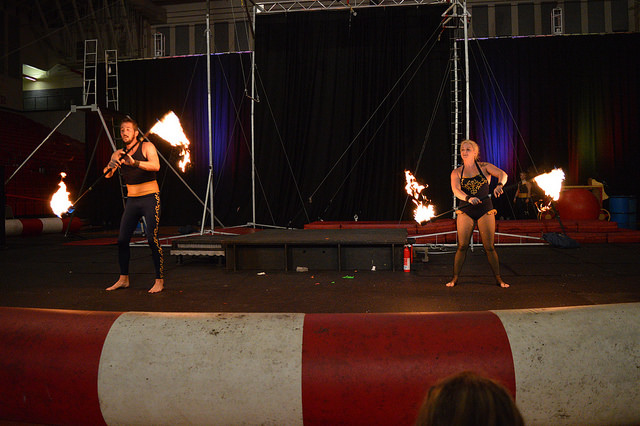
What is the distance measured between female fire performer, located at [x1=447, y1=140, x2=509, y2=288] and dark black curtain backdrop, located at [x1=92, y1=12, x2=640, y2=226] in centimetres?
779

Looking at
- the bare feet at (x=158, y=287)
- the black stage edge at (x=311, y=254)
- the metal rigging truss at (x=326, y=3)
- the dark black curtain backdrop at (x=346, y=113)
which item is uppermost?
the metal rigging truss at (x=326, y=3)

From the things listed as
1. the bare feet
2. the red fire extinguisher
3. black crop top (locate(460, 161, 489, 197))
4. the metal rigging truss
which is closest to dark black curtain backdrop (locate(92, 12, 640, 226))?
the metal rigging truss

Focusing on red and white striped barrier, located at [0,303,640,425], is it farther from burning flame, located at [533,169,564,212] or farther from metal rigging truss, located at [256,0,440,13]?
metal rigging truss, located at [256,0,440,13]

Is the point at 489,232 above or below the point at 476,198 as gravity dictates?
below

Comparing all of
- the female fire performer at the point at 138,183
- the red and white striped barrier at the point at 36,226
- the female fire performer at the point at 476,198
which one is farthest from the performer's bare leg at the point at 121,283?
the red and white striped barrier at the point at 36,226

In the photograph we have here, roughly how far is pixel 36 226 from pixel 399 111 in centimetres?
1153

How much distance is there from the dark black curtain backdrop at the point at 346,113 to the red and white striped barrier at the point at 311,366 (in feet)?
36.2

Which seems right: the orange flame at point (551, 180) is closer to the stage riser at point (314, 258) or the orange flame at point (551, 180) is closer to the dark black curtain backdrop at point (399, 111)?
the stage riser at point (314, 258)

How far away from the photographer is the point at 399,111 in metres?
A: 13.1

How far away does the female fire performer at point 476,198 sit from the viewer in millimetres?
5070

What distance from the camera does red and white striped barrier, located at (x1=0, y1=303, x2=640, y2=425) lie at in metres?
1.64

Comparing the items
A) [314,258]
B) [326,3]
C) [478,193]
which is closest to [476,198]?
[478,193]

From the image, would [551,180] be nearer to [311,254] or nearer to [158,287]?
[311,254]

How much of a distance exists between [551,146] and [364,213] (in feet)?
20.8
